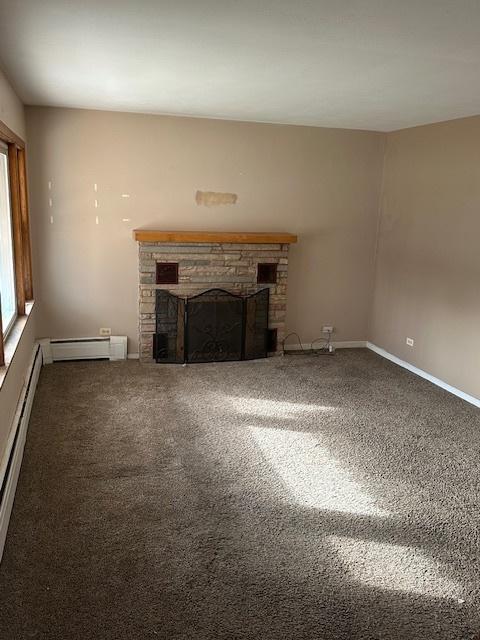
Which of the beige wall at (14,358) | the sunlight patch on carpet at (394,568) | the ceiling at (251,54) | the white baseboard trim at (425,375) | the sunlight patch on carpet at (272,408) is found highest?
the ceiling at (251,54)

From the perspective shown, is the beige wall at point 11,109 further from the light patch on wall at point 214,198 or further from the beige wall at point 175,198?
the light patch on wall at point 214,198

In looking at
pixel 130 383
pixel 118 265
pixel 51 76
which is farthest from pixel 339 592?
pixel 118 265

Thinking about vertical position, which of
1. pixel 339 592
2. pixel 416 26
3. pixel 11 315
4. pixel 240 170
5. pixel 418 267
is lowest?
pixel 339 592

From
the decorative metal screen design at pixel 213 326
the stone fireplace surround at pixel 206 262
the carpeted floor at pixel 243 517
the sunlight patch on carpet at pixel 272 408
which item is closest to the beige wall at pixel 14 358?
the carpeted floor at pixel 243 517

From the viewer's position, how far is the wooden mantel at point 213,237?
16.1ft

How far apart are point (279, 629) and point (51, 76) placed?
342cm

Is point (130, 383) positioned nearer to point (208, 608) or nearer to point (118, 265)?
point (118, 265)

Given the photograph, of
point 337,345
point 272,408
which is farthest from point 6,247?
point 337,345

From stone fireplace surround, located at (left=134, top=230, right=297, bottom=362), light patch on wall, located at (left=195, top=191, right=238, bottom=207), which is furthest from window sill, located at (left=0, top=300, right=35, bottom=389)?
light patch on wall, located at (left=195, top=191, right=238, bottom=207)

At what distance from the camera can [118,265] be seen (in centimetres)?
516

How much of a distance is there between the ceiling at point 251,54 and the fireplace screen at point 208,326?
1.78 metres

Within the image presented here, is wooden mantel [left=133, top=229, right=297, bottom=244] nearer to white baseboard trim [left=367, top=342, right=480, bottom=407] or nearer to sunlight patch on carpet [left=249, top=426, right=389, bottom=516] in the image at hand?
white baseboard trim [left=367, top=342, right=480, bottom=407]

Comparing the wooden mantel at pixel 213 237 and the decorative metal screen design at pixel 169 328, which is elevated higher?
the wooden mantel at pixel 213 237

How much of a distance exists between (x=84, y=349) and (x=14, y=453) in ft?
7.48
